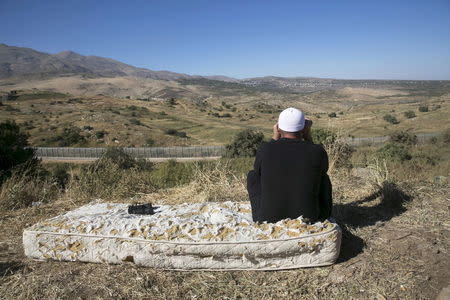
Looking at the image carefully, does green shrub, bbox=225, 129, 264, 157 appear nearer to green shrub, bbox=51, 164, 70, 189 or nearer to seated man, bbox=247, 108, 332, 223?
green shrub, bbox=51, 164, 70, 189

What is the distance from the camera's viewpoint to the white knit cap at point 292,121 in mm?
2984

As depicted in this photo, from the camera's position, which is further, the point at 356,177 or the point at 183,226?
the point at 356,177

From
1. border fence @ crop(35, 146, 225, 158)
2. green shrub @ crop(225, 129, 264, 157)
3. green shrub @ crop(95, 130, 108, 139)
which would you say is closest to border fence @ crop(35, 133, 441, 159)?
border fence @ crop(35, 146, 225, 158)

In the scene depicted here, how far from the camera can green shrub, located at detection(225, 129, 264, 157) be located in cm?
2595

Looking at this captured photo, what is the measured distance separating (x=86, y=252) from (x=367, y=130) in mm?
42557

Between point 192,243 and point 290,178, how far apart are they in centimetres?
106

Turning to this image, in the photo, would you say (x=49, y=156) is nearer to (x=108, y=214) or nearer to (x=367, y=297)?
(x=108, y=214)

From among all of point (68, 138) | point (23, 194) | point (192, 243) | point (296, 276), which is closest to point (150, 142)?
point (68, 138)

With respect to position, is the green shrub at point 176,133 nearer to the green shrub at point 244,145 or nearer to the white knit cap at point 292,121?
the green shrub at point 244,145

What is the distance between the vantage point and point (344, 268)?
296 centimetres

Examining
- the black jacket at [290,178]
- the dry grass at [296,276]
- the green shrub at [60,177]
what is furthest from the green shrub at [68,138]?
the black jacket at [290,178]

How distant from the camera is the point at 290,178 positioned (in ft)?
9.62

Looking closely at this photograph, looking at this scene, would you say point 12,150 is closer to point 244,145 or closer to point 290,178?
point 290,178

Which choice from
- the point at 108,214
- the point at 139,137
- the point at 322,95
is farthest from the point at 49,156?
the point at 322,95
